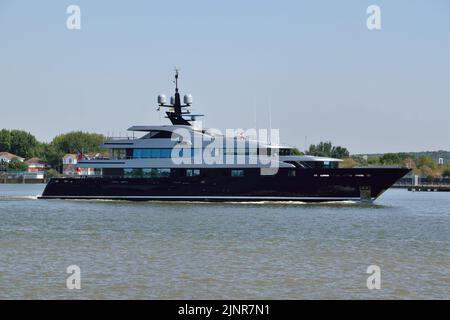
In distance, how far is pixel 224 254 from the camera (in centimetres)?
2747

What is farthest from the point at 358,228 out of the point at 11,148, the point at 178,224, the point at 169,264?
the point at 11,148

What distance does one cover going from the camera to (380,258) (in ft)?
88.5

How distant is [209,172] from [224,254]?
2585 cm

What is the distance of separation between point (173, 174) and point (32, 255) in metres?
27.2

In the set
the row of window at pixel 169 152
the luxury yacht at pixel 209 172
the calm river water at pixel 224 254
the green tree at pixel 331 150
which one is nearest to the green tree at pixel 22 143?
the green tree at pixel 331 150

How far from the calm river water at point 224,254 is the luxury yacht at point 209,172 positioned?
5.67 metres

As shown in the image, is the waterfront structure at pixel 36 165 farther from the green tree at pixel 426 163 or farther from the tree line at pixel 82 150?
the green tree at pixel 426 163

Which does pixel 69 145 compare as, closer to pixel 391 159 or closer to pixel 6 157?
pixel 6 157

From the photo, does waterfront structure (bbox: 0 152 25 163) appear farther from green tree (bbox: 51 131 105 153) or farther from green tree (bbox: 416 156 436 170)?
green tree (bbox: 416 156 436 170)

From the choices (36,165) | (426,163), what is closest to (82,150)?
(36,165)

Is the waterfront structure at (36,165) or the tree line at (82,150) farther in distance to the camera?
the waterfront structure at (36,165)

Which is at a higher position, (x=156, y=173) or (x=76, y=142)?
(x=76, y=142)

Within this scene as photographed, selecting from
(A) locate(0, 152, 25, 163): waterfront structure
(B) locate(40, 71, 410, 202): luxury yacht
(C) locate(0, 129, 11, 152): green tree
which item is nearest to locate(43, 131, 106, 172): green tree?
(A) locate(0, 152, 25, 163): waterfront structure

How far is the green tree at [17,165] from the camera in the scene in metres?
172
